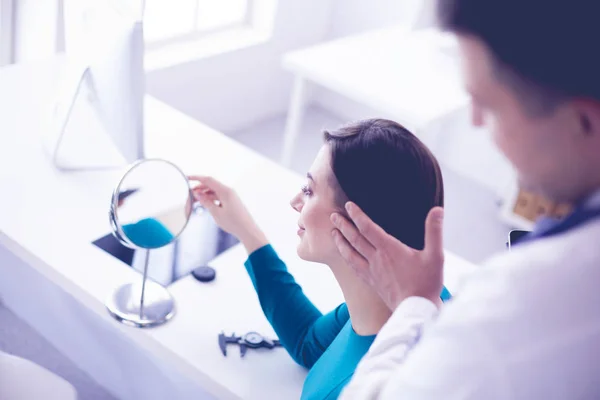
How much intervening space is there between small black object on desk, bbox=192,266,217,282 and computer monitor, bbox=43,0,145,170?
267mm

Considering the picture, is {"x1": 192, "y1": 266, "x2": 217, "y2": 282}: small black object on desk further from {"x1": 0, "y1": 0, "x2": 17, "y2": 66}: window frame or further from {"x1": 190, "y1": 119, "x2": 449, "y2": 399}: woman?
{"x1": 0, "y1": 0, "x2": 17, "y2": 66}: window frame

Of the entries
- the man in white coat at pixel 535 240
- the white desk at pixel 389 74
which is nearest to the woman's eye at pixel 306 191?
the man in white coat at pixel 535 240

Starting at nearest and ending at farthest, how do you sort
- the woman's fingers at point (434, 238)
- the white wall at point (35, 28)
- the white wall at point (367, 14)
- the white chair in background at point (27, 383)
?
the woman's fingers at point (434, 238)
the white chair in background at point (27, 383)
the white wall at point (35, 28)
the white wall at point (367, 14)

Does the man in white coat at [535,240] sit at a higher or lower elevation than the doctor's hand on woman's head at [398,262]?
higher

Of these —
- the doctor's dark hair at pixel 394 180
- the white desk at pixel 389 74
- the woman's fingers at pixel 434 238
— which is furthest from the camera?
the white desk at pixel 389 74

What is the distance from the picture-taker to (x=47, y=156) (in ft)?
5.08

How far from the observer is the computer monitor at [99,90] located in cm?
128

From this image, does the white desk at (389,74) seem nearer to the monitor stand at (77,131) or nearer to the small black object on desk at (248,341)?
the monitor stand at (77,131)

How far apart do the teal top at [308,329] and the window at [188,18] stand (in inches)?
74.0

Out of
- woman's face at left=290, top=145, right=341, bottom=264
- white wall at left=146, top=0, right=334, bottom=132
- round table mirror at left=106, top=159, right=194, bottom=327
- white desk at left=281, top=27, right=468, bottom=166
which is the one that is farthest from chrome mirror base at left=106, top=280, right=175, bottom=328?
white wall at left=146, top=0, right=334, bottom=132

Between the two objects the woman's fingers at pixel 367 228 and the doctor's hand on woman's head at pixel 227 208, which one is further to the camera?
the doctor's hand on woman's head at pixel 227 208

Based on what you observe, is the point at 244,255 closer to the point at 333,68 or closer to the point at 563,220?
the point at 563,220

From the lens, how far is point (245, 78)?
3273mm

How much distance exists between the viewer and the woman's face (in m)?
1.07
